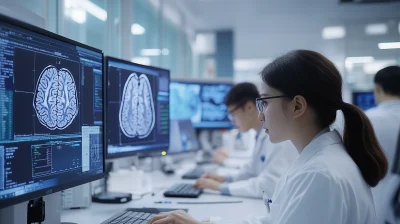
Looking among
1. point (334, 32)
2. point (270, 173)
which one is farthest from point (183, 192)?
point (334, 32)

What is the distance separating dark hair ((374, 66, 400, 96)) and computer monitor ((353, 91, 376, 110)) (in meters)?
1.91

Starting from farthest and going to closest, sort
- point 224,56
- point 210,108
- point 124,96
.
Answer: point 224,56
point 210,108
point 124,96

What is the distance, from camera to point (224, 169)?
8.75 feet

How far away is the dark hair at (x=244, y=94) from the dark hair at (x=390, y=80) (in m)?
1.25

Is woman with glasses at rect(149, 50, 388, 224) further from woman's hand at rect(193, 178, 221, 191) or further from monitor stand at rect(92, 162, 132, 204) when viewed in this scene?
woman's hand at rect(193, 178, 221, 191)

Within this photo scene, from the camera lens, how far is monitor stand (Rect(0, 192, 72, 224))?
896mm

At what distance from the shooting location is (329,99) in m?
1.01

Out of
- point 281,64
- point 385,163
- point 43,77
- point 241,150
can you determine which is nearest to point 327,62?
point 281,64

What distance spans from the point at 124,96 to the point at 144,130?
24 cm

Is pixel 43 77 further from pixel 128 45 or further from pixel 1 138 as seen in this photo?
pixel 128 45

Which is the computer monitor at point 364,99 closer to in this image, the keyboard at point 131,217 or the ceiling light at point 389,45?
the ceiling light at point 389,45

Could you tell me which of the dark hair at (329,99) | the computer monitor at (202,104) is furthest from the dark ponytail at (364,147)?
the computer monitor at (202,104)

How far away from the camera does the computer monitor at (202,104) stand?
8.80 ft

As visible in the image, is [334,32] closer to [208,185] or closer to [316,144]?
[208,185]
